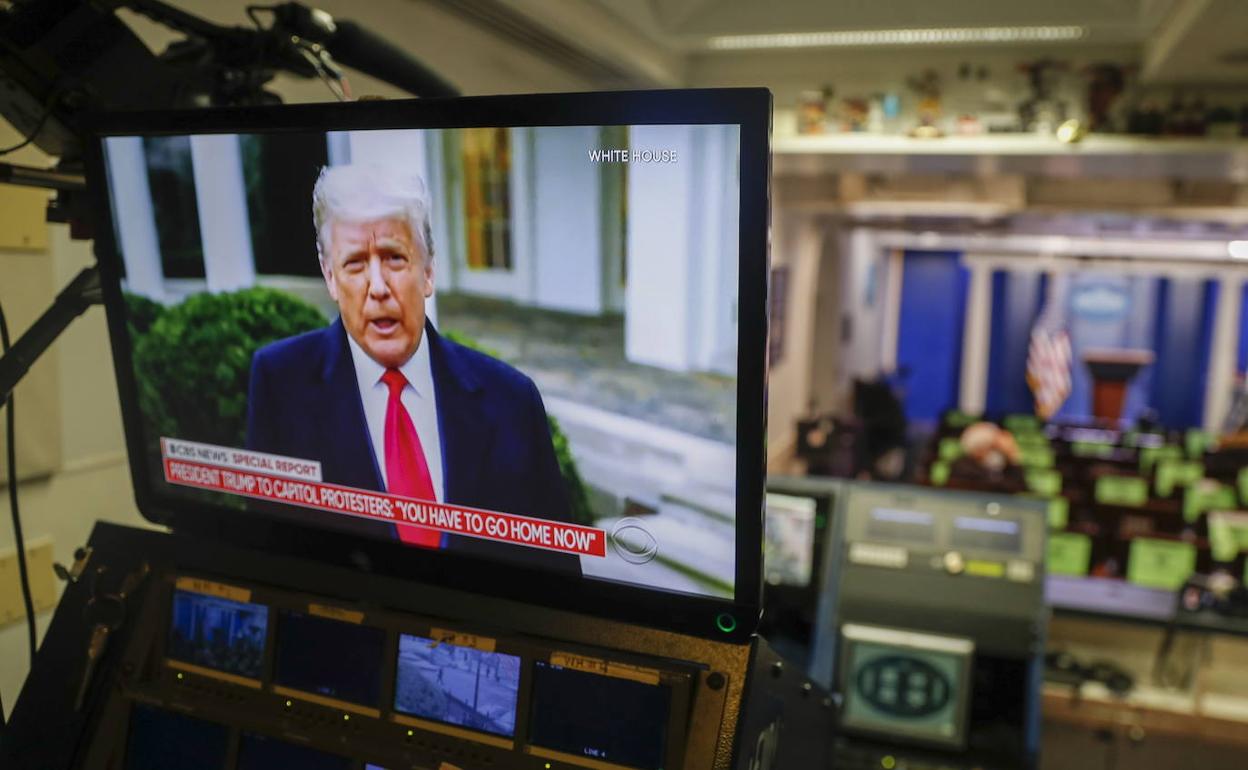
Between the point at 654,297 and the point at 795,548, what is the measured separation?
1.66 meters

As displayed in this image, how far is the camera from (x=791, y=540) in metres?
2.33

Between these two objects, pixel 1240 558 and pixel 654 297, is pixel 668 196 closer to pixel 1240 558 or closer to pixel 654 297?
pixel 654 297

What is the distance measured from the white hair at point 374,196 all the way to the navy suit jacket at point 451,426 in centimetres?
10

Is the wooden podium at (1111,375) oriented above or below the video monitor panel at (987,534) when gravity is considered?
below

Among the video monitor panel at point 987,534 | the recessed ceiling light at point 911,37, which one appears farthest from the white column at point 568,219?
the recessed ceiling light at point 911,37

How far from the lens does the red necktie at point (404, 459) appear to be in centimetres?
93

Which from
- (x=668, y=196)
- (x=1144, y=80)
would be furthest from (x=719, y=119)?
(x=1144, y=80)

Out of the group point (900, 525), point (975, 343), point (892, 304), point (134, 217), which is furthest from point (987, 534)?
point (892, 304)

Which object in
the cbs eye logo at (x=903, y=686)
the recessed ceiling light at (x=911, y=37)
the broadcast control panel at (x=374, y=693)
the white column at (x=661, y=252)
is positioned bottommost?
the cbs eye logo at (x=903, y=686)

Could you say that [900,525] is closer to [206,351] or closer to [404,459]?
[404,459]

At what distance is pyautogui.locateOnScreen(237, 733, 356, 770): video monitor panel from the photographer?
3.15 ft

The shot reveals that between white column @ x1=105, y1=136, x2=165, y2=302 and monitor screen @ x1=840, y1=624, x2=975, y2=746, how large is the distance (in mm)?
1711

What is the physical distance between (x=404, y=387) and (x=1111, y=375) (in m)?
10.9

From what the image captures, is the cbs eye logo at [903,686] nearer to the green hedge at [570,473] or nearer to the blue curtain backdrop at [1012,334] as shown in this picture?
the green hedge at [570,473]
